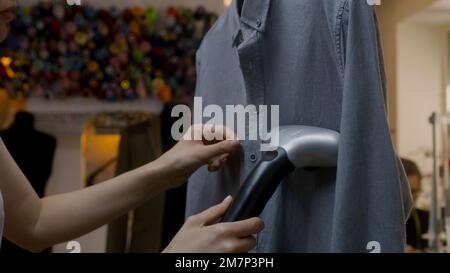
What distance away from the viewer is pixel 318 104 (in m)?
0.58

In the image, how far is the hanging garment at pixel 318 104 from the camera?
51 cm

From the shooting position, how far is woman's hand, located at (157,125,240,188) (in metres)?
0.62

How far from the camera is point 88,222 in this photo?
2.19ft

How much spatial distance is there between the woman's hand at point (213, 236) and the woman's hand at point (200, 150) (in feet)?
0.40

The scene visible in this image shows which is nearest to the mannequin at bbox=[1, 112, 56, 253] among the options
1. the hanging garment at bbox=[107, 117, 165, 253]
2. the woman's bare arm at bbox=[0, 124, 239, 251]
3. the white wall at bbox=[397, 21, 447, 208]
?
the hanging garment at bbox=[107, 117, 165, 253]

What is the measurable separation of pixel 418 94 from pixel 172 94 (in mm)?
867

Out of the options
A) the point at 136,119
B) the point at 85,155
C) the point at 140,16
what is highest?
the point at 140,16

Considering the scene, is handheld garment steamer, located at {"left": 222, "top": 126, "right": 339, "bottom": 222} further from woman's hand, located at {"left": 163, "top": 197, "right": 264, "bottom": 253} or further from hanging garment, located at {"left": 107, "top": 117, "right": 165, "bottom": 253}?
hanging garment, located at {"left": 107, "top": 117, "right": 165, "bottom": 253}

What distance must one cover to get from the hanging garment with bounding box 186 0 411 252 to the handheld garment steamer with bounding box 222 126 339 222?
0.09ft

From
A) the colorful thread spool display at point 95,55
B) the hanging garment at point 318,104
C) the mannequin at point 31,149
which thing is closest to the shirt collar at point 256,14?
the hanging garment at point 318,104

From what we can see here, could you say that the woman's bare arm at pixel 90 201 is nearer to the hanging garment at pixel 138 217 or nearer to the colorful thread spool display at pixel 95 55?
the hanging garment at pixel 138 217
